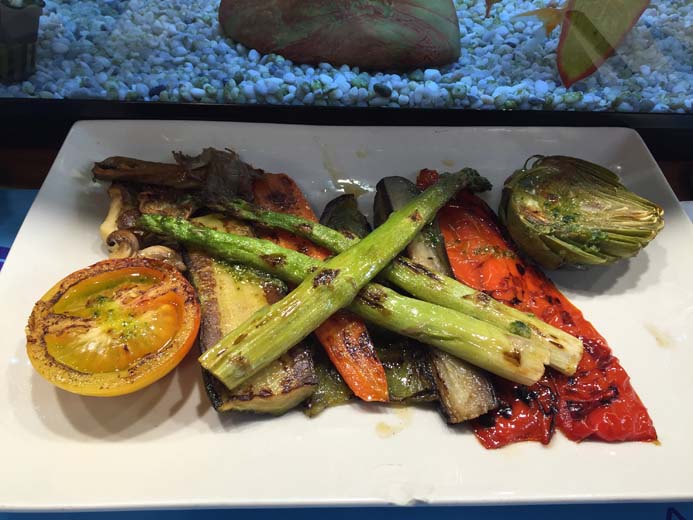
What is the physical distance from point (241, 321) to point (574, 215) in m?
1.33

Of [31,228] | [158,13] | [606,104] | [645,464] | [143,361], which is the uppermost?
[606,104]

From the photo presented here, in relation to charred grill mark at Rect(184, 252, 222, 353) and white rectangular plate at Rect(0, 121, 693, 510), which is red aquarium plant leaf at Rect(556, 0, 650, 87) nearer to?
white rectangular plate at Rect(0, 121, 693, 510)

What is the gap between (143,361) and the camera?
64.5 inches

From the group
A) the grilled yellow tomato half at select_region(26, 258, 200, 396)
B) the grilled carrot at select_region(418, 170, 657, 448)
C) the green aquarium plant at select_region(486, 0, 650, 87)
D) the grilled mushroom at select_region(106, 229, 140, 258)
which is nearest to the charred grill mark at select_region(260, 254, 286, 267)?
the grilled yellow tomato half at select_region(26, 258, 200, 396)

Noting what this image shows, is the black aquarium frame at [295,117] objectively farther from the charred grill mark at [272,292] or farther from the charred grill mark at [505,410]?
the charred grill mark at [505,410]

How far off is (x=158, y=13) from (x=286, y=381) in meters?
1.69

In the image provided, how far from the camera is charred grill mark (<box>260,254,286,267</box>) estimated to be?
194 centimetres

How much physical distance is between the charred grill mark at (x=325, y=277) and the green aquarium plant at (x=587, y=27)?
52.5 inches

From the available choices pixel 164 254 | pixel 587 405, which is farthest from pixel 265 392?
pixel 587 405

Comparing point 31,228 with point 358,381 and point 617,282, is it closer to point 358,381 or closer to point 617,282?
point 358,381

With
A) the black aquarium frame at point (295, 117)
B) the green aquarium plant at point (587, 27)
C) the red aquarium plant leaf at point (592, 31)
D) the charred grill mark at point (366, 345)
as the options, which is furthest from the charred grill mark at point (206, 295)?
the red aquarium plant leaf at point (592, 31)

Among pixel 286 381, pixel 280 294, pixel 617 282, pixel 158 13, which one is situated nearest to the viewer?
pixel 286 381

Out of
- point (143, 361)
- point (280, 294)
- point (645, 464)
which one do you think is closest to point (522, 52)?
point (280, 294)

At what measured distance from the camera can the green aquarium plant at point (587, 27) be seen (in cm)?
209
